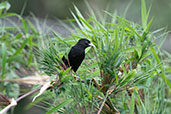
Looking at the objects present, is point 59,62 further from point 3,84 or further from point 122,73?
point 3,84

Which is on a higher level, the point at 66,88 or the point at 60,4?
the point at 60,4

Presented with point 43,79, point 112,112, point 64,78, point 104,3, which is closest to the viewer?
point 64,78

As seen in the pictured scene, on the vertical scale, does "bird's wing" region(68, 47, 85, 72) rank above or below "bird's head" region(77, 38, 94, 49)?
below

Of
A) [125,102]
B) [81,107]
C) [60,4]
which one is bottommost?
[125,102]

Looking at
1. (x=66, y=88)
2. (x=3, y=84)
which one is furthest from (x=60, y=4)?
(x=66, y=88)

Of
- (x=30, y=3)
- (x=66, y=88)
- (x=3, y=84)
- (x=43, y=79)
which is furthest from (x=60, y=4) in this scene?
(x=66, y=88)

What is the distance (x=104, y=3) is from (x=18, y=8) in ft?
4.72

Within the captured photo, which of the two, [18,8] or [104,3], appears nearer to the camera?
[18,8]

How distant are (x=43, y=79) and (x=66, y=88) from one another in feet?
1.14

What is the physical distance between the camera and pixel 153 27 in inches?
51.2

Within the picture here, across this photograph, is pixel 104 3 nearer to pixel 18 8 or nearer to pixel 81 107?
pixel 18 8

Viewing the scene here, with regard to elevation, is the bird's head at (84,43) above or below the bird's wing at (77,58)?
above

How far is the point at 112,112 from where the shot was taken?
1.06 m

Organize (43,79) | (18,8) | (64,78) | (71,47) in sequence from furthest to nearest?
1. (18,8)
2. (43,79)
3. (71,47)
4. (64,78)
